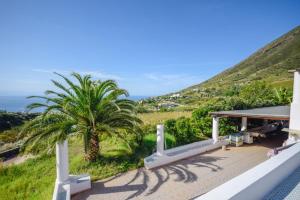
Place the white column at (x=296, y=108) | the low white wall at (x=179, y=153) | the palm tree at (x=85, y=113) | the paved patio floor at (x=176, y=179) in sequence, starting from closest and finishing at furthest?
the paved patio floor at (x=176, y=179) < the palm tree at (x=85, y=113) < the white column at (x=296, y=108) < the low white wall at (x=179, y=153)

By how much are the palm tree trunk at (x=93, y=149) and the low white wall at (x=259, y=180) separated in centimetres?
747

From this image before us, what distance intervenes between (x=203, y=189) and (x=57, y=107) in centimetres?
688

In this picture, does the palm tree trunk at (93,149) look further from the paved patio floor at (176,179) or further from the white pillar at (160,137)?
the white pillar at (160,137)

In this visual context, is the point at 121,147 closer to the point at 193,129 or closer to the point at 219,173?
the point at 219,173

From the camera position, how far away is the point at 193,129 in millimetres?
15227

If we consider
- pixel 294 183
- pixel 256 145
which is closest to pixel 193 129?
pixel 256 145

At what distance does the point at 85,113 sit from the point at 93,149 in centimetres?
177

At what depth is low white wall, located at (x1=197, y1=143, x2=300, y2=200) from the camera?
2600 millimetres

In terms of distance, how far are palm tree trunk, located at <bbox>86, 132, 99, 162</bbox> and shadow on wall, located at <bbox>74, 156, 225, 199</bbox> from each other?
1.61m

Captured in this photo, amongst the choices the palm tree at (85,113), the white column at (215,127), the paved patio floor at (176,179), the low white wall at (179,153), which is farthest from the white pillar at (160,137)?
the white column at (215,127)

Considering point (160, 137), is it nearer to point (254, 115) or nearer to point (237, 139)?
point (254, 115)

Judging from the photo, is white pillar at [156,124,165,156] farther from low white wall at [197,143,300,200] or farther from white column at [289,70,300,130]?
low white wall at [197,143,300,200]

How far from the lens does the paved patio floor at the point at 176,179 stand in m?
7.17

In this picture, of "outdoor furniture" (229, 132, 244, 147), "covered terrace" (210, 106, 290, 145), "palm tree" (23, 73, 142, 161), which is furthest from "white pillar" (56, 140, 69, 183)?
"outdoor furniture" (229, 132, 244, 147)
